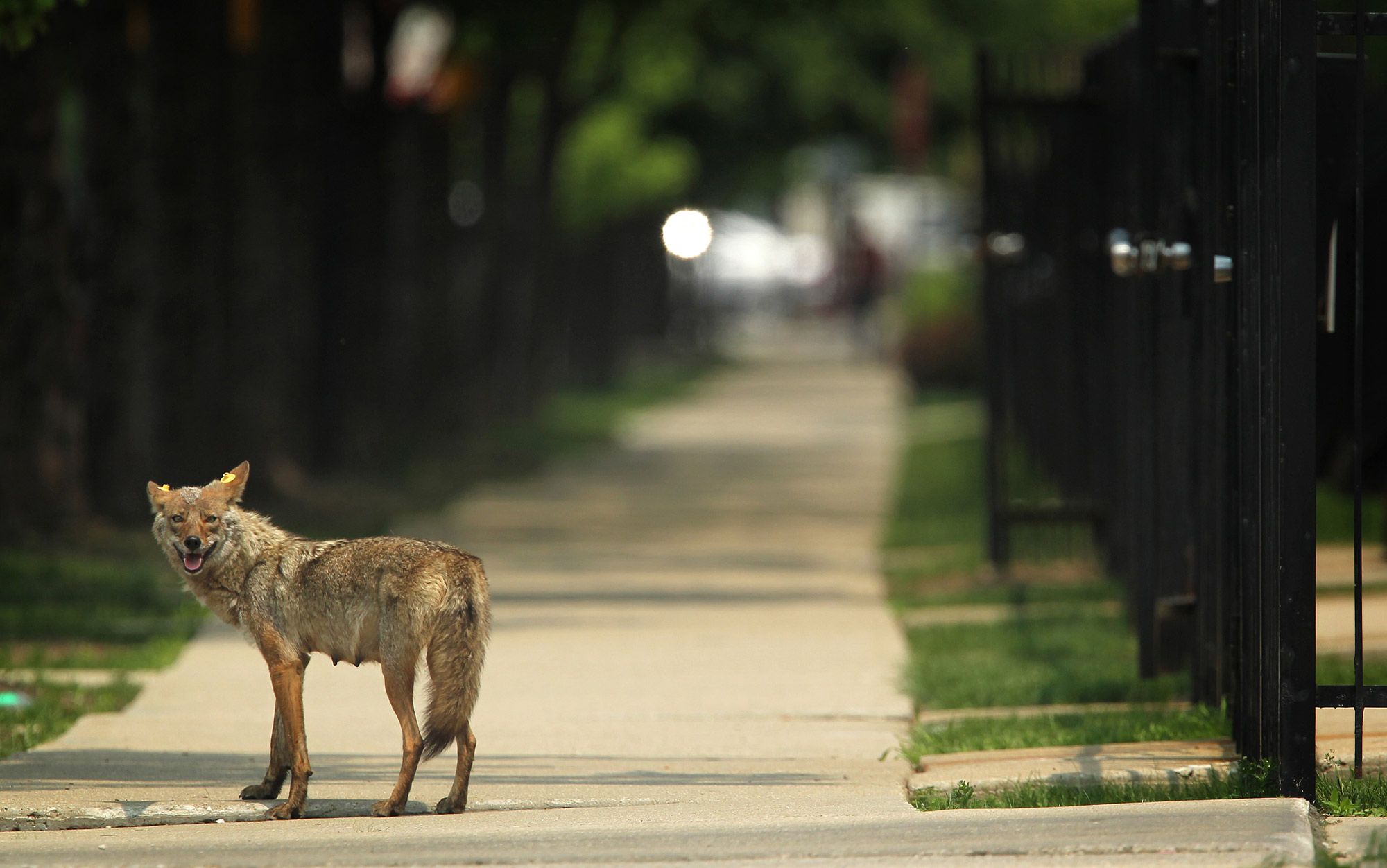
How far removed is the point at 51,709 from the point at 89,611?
2697 millimetres

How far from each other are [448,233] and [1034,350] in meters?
7.49

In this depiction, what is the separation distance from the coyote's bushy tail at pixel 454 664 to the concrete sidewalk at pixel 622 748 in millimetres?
282

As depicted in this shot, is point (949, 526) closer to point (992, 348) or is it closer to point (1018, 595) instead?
point (992, 348)

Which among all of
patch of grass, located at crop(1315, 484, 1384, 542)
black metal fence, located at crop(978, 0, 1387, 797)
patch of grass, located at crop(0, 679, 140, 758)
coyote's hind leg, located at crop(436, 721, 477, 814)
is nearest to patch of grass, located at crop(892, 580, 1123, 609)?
black metal fence, located at crop(978, 0, 1387, 797)

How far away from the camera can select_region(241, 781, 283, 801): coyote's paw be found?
6.38 meters

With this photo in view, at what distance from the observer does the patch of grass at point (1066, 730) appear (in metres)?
7.35

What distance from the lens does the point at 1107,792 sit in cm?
634

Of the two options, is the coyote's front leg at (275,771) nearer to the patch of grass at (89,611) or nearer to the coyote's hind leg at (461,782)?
the coyote's hind leg at (461,782)

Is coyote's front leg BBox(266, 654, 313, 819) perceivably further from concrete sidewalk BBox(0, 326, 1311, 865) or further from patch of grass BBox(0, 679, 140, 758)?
patch of grass BBox(0, 679, 140, 758)

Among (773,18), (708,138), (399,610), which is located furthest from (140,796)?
(708,138)

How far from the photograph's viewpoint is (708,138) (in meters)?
33.0

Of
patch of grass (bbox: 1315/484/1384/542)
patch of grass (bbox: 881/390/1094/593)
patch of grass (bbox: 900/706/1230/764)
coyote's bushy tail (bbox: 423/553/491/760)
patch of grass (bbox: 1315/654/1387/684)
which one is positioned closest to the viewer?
coyote's bushy tail (bbox: 423/553/491/760)

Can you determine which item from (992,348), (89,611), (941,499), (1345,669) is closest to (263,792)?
(1345,669)

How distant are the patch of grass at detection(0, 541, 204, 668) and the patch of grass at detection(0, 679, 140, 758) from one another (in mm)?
538
